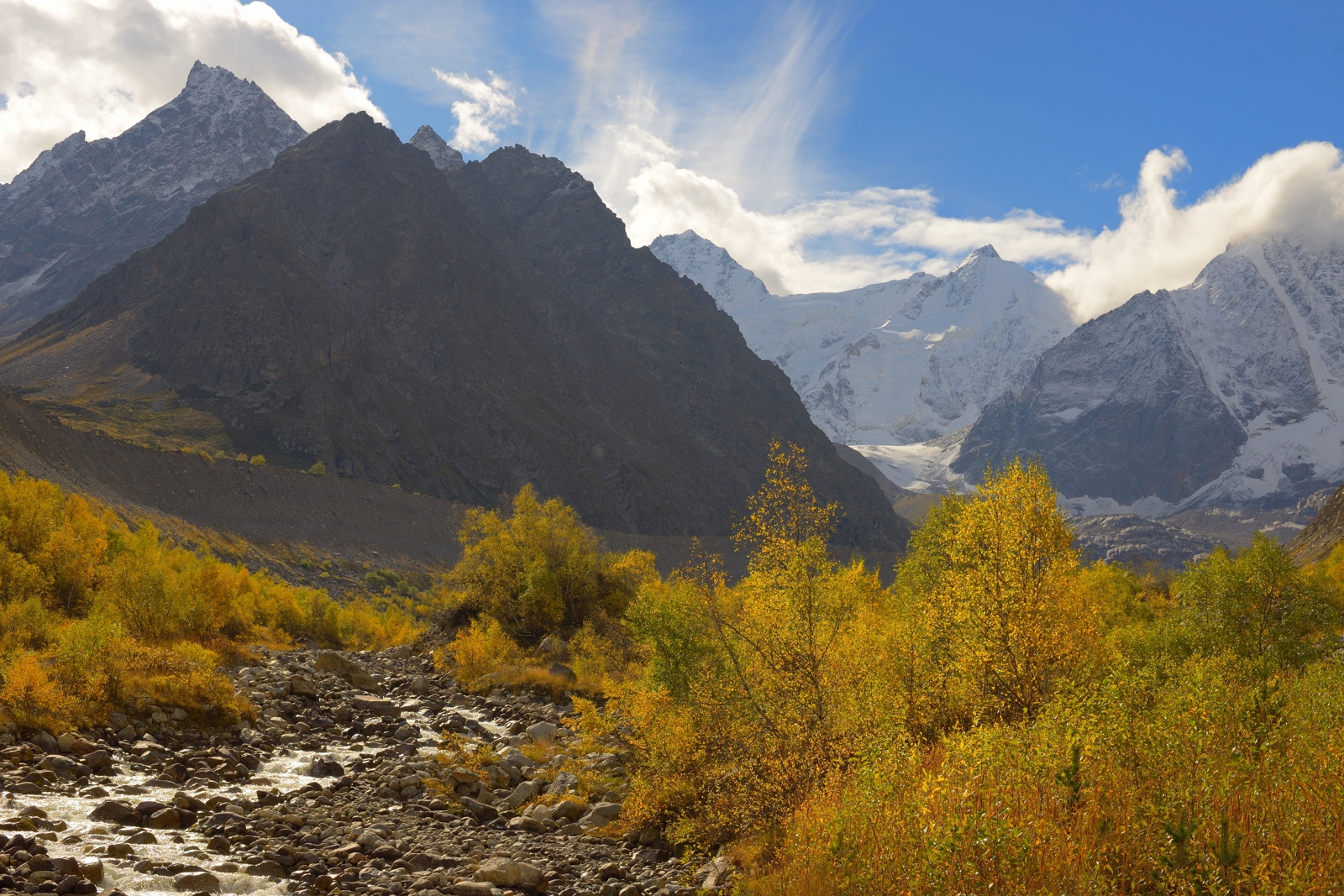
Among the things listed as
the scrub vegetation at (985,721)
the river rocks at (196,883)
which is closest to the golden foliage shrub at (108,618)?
the river rocks at (196,883)

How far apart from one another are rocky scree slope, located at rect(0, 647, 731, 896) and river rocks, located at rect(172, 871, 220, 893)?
0.10 feet

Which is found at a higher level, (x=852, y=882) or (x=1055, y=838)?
(x=1055, y=838)

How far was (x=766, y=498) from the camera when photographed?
21234 millimetres

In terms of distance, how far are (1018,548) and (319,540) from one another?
96.8m

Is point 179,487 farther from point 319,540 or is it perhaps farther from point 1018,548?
point 1018,548

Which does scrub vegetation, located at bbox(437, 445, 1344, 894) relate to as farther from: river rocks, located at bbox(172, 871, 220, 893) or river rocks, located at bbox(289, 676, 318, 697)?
river rocks, located at bbox(289, 676, 318, 697)

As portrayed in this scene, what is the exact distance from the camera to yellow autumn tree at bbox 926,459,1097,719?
21.5 meters

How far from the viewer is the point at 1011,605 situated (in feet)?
72.2

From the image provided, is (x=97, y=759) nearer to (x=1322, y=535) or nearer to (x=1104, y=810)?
(x=1104, y=810)

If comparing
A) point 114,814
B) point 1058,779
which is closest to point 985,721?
point 1058,779

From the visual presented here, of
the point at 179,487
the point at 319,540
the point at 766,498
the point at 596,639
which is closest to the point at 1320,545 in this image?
the point at 596,639

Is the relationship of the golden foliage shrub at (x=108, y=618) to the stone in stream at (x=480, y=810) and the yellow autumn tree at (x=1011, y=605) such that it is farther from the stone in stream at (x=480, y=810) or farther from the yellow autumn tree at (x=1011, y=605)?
the yellow autumn tree at (x=1011, y=605)

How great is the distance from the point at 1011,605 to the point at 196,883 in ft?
64.3

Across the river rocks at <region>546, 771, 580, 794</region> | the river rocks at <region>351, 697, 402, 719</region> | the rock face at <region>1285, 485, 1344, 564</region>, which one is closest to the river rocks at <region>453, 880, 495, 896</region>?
the river rocks at <region>546, 771, 580, 794</region>
